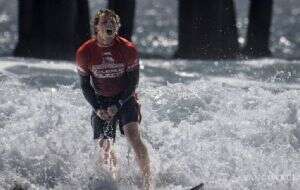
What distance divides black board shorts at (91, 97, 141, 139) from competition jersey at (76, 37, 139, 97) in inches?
8.2

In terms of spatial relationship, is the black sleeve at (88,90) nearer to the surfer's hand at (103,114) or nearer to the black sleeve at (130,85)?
the surfer's hand at (103,114)

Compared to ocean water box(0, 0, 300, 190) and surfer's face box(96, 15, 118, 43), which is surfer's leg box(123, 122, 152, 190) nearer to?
ocean water box(0, 0, 300, 190)

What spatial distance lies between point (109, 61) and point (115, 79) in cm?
21

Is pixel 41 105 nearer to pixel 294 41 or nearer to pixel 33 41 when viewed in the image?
pixel 33 41

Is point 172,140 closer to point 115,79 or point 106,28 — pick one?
point 115,79

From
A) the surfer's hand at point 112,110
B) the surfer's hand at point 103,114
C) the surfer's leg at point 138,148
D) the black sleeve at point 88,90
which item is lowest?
the surfer's leg at point 138,148

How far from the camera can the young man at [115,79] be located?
8.25 meters

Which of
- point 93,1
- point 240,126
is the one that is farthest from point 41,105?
point 93,1

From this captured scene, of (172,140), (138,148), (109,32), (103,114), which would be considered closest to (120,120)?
(103,114)

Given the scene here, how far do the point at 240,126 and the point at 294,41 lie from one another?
30.1 meters

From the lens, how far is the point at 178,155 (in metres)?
9.62

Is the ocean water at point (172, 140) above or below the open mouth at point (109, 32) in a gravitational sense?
below

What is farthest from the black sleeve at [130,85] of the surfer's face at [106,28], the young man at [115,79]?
the surfer's face at [106,28]

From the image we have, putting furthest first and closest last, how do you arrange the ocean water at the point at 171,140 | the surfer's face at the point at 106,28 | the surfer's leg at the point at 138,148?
the ocean water at the point at 171,140
the surfer's leg at the point at 138,148
the surfer's face at the point at 106,28
